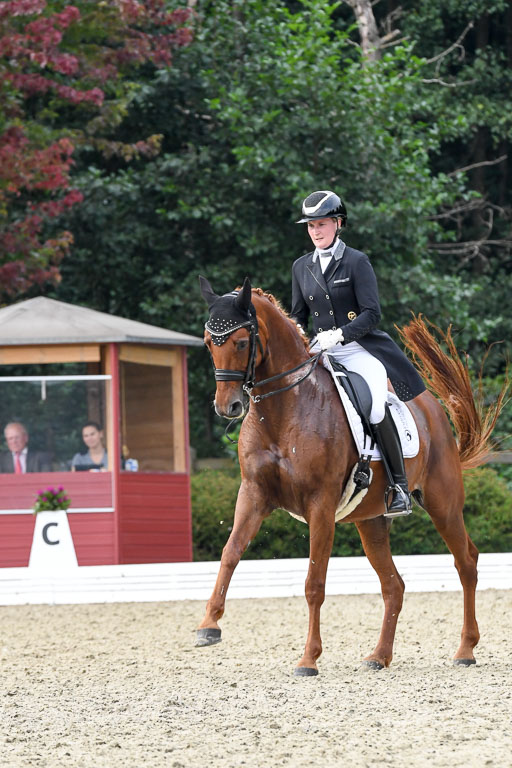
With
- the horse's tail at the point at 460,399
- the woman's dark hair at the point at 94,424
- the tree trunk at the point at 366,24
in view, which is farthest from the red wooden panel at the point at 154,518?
the tree trunk at the point at 366,24

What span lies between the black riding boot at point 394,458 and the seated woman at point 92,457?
5.93 metres

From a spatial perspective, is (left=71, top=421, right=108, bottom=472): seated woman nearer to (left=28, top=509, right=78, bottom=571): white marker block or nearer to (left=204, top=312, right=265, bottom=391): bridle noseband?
(left=28, top=509, right=78, bottom=571): white marker block

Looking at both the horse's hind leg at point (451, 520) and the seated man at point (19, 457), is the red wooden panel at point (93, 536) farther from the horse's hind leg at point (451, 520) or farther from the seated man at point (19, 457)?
the horse's hind leg at point (451, 520)

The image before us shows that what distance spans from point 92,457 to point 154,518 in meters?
0.87

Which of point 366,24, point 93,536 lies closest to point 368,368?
point 93,536

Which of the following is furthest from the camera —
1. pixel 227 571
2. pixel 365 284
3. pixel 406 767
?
pixel 365 284

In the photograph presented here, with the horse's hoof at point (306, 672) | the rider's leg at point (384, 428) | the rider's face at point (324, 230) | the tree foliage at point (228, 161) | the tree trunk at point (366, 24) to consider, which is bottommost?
the horse's hoof at point (306, 672)

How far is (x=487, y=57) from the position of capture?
2080cm

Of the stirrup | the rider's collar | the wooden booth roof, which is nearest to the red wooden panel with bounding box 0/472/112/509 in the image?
the wooden booth roof

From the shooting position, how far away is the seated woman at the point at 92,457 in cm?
1203

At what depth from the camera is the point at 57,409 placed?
12195mm

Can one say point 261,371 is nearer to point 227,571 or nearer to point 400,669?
point 227,571

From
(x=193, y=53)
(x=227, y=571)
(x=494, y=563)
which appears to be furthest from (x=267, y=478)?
(x=193, y=53)

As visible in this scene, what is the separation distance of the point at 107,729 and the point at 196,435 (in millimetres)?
13251
